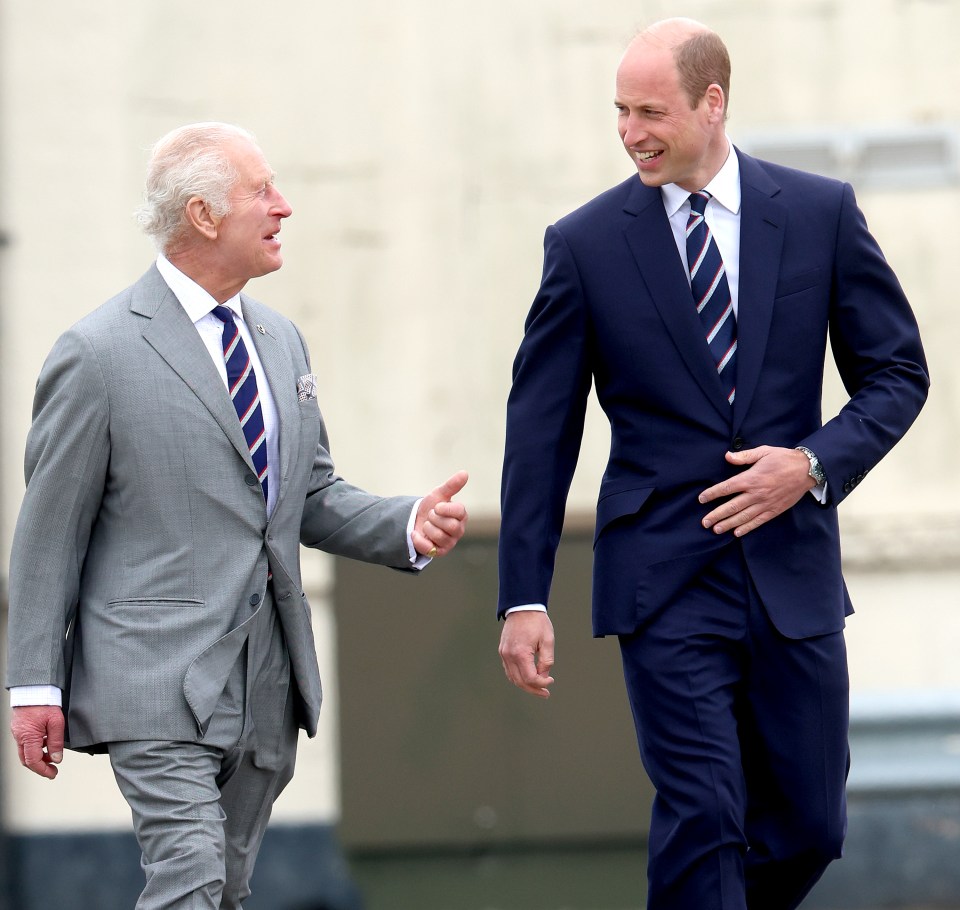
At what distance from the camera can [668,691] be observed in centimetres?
354

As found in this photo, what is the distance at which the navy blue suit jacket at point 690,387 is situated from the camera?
3553 mm

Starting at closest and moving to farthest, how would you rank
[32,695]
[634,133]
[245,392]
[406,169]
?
[32,695]
[634,133]
[245,392]
[406,169]

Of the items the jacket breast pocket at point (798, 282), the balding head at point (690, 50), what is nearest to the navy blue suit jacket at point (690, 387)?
the jacket breast pocket at point (798, 282)

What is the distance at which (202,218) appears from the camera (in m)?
3.65

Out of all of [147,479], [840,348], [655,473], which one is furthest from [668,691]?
[147,479]

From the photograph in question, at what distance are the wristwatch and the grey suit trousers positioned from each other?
3.80 feet

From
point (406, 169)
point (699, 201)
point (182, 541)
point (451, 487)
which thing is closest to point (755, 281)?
point (699, 201)

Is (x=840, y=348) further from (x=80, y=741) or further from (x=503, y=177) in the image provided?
(x=503, y=177)

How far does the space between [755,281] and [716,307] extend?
100 mm

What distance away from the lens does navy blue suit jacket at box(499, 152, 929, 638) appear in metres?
3.55

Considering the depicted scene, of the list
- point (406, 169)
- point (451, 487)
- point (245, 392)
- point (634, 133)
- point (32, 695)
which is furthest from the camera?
point (406, 169)

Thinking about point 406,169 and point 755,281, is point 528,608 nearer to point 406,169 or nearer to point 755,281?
point 755,281

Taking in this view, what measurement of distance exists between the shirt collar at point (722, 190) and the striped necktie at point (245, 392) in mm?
955

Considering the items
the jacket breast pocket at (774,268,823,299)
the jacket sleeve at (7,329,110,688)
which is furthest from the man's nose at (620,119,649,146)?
the jacket sleeve at (7,329,110,688)
